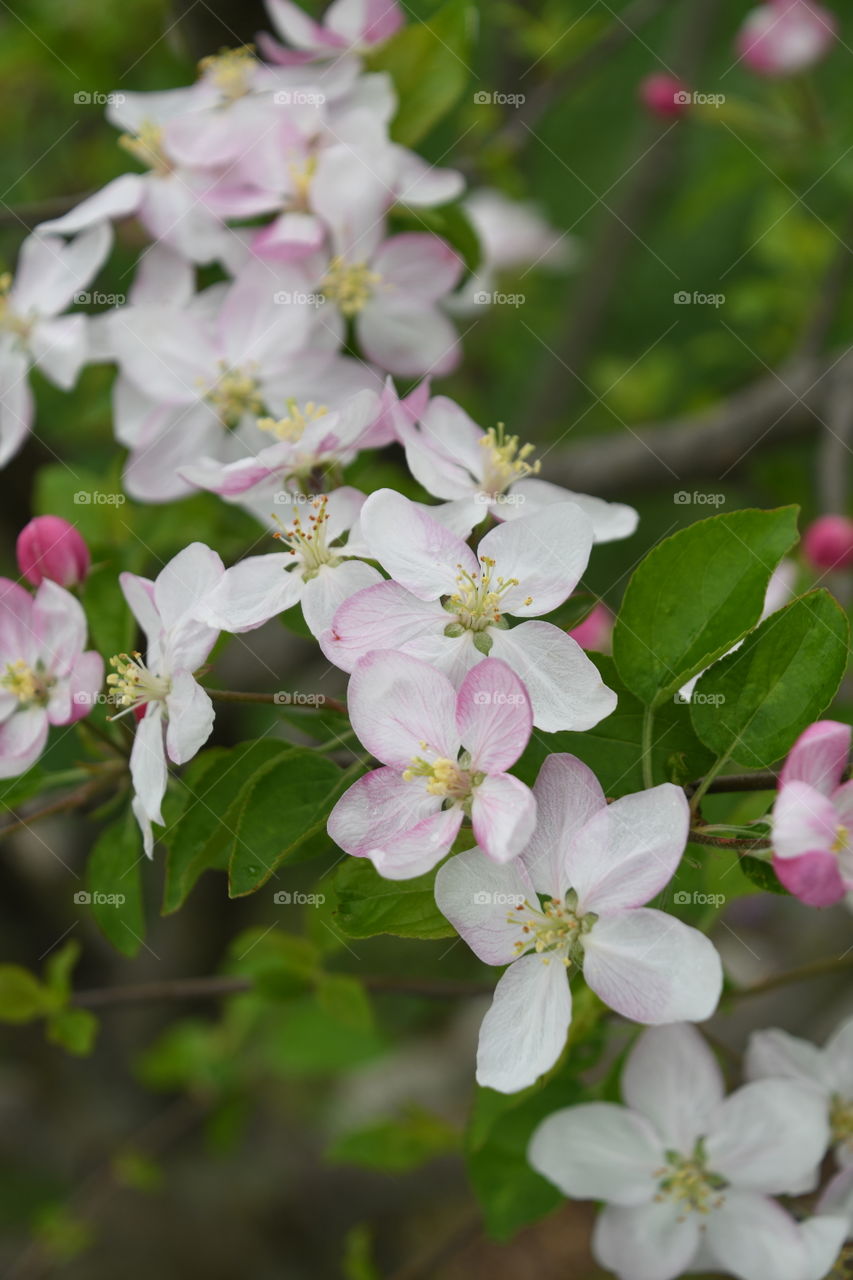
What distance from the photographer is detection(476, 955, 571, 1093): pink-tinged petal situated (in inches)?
29.5

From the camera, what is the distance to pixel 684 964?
75 centimetres

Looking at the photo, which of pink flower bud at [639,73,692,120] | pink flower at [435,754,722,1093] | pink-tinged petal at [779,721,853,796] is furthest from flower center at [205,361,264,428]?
pink flower bud at [639,73,692,120]

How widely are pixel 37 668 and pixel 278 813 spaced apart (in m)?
0.28

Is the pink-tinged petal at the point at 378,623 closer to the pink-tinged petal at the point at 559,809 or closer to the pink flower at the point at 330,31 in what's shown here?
the pink-tinged petal at the point at 559,809

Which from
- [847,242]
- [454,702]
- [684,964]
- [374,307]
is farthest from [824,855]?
[847,242]

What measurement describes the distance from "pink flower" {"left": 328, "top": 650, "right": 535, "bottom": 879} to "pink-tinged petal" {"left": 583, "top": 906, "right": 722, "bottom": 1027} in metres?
0.13

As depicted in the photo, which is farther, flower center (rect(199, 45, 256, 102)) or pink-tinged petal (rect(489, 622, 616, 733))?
flower center (rect(199, 45, 256, 102))

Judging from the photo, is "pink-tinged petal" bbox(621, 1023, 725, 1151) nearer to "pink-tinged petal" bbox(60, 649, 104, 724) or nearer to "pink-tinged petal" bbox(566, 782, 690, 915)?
"pink-tinged petal" bbox(566, 782, 690, 915)

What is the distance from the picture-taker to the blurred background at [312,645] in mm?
1826

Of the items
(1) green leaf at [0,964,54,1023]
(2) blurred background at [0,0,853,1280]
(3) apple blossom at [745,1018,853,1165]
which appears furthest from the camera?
(2) blurred background at [0,0,853,1280]

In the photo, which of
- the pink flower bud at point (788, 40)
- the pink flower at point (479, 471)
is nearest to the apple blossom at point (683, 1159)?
the pink flower at point (479, 471)

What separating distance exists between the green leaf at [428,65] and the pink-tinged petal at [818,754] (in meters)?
0.91

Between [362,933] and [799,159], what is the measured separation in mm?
1784

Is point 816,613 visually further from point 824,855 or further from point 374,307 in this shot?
point 374,307
